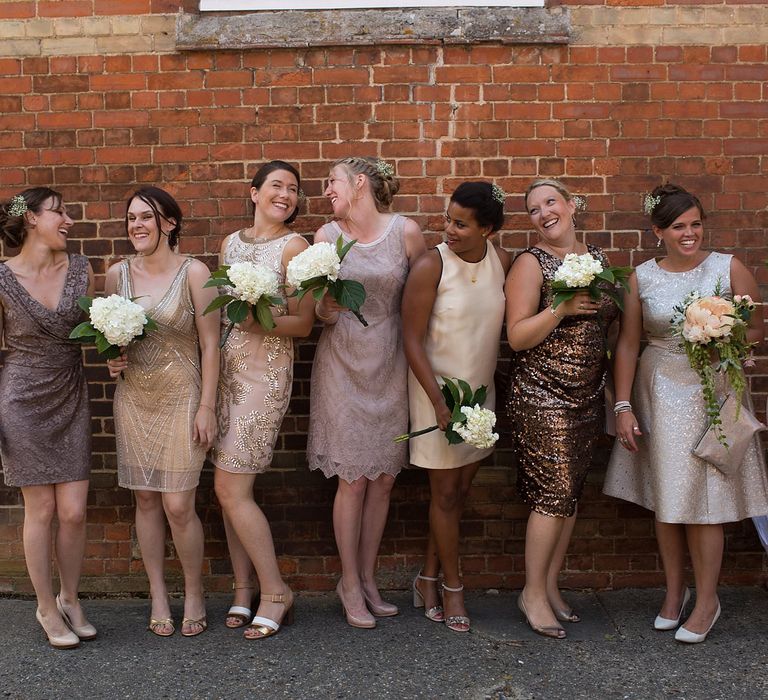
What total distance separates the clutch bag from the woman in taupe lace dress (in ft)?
9.97

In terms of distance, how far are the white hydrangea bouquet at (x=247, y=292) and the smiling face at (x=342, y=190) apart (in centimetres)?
52

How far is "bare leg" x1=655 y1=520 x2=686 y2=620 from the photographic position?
445 centimetres

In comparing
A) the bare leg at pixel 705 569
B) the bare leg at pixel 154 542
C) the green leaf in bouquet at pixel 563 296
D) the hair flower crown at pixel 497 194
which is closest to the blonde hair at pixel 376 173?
the hair flower crown at pixel 497 194

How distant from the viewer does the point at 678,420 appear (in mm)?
4289

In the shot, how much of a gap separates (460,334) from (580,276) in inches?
26.5

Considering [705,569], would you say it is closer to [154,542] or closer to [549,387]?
[549,387]

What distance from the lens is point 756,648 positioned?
422 centimetres

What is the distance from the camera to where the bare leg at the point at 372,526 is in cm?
457

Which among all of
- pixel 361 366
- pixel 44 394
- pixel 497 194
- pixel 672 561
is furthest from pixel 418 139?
pixel 672 561

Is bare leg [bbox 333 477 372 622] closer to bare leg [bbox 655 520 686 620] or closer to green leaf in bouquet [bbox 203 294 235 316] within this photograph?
green leaf in bouquet [bbox 203 294 235 316]

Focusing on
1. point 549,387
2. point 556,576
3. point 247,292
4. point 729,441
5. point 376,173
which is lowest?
point 556,576

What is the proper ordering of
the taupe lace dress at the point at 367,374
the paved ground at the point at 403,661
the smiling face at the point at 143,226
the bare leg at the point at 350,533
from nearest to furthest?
1. the paved ground at the point at 403,661
2. the smiling face at the point at 143,226
3. the taupe lace dress at the point at 367,374
4. the bare leg at the point at 350,533

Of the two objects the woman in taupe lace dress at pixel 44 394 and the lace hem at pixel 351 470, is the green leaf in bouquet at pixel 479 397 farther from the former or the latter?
the woman in taupe lace dress at pixel 44 394

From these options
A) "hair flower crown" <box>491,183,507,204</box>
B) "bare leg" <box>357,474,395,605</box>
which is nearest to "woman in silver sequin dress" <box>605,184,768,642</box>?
"hair flower crown" <box>491,183,507,204</box>
